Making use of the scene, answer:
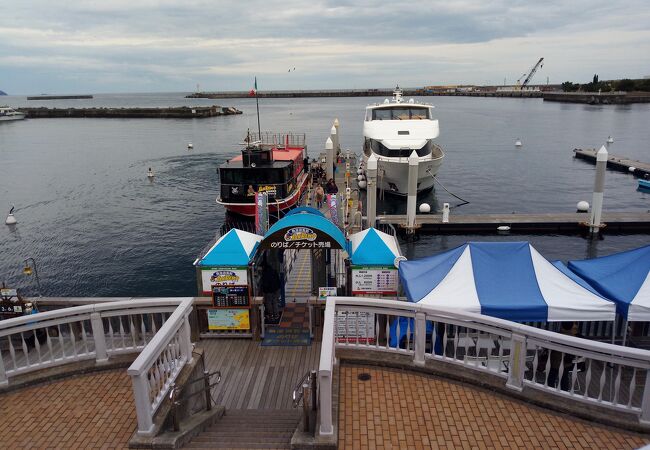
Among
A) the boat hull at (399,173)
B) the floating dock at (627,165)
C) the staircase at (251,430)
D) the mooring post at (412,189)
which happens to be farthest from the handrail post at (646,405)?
the floating dock at (627,165)

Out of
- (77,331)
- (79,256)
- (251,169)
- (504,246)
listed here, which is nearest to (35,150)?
(79,256)

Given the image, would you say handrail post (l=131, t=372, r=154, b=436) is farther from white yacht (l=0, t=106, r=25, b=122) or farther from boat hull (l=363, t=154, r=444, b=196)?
white yacht (l=0, t=106, r=25, b=122)

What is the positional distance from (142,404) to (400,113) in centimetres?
3518

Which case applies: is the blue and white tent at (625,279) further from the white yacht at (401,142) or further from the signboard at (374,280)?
the white yacht at (401,142)

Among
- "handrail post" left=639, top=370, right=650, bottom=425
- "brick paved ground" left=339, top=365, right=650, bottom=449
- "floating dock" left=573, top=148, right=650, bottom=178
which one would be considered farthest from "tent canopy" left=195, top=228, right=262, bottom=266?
"floating dock" left=573, top=148, right=650, bottom=178

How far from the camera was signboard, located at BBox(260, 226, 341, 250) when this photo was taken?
10.1m

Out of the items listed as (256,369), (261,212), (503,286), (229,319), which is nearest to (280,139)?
(261,212)

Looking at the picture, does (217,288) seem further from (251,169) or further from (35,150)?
(35,150)

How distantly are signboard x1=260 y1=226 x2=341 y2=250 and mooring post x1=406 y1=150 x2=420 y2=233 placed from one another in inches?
606

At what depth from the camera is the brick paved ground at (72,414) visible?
539 cm

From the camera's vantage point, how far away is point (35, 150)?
237 feet

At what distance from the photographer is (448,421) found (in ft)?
18.5

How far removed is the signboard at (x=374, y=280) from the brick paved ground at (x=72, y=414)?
581 cm

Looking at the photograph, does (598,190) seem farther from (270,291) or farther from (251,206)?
(270,291)
